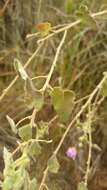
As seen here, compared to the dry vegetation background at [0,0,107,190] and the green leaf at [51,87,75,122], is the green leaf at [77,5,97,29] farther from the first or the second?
the dry vegetation background at [0,0,107,190]

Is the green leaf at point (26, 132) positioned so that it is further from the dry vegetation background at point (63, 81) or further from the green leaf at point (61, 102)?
the dry vegetation background at point (63, 81)

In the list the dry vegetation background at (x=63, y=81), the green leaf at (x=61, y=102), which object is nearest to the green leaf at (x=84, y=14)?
the green leaf at (x=61, y=102)

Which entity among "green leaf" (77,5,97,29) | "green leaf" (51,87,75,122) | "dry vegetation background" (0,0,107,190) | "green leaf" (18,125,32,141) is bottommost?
"dry vegetation background" (0,0,107,190)

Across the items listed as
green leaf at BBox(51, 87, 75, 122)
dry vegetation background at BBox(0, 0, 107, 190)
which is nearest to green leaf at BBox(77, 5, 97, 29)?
green leaf at BBox(51, 87, 75, 122)

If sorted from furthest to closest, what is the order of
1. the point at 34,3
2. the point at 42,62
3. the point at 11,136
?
the point at 34,3, the point at 42,62, the point at 11,136

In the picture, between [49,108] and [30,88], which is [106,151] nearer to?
[49,108]

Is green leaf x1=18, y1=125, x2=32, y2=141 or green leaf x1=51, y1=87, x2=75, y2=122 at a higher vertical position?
green leaf x1=51, y1=87, x2=75, y2=122

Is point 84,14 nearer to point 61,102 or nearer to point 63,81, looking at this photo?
point 61,102

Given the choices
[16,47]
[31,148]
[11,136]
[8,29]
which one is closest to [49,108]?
[11,136]
